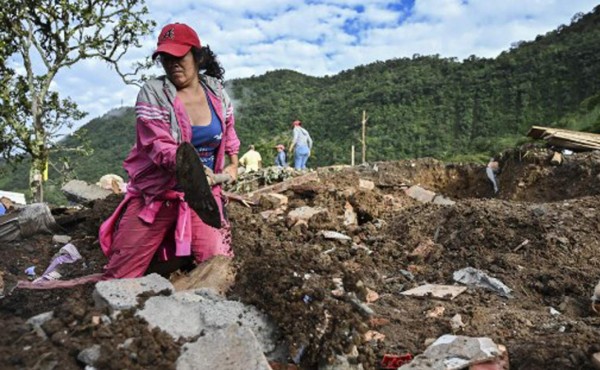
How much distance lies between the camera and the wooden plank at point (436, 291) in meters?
3.25

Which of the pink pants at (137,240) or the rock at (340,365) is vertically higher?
A: the pink pants at (137,240)

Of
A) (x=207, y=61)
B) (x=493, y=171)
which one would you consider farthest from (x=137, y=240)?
(x=493, y=171)

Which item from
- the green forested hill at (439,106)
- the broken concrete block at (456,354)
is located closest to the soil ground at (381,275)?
the broken concrete block at (456,354)

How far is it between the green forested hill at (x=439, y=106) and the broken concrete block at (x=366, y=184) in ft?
37.5

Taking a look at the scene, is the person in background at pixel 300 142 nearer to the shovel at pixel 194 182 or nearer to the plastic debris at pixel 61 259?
the plastic debris at pixel 61 259

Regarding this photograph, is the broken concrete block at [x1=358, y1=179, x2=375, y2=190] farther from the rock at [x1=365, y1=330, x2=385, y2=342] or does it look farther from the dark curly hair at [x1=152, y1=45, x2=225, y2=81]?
the rock at [x1=365, y1=330, x2=385, y2=342]

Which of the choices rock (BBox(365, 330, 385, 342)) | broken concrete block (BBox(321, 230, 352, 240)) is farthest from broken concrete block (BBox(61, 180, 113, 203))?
rock (BBox(365, 330, 385, 342))

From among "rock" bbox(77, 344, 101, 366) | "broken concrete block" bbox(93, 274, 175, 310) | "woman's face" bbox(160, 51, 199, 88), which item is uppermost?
"woman's face" bbox(160, 51, 199, 88)

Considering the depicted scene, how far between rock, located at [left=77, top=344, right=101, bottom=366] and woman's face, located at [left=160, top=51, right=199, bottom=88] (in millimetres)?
1662

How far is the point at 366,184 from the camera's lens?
26.4 feet

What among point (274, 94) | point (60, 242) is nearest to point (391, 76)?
point (274, 94)

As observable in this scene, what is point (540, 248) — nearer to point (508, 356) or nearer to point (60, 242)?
point (508, 356)

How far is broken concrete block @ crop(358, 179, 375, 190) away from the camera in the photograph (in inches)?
310

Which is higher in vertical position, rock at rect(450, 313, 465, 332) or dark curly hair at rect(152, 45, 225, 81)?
dark curly hair at rect(152, 45, 225, 81)
